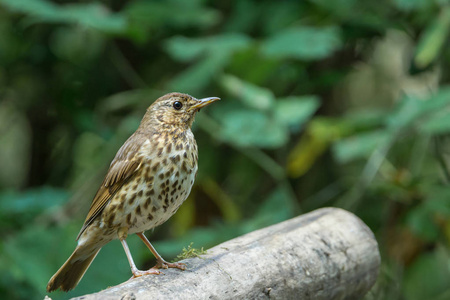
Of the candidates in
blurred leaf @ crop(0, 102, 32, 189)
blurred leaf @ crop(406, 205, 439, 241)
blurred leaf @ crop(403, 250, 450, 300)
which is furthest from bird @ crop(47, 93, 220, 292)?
blurred leaf @ crop(0, 102, 32, 189)

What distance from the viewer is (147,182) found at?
3.13 m

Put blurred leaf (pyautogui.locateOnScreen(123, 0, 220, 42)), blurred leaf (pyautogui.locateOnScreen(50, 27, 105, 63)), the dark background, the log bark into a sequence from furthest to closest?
1. blurred leaf (pyautogui.locateOnScreen(50, 27, 105, 63))
2. blurred leaf (pyautogui.locateOnScreen(123, 0, 220, 42))
3. the dark background
4. the log bark

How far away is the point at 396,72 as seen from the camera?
7434mm

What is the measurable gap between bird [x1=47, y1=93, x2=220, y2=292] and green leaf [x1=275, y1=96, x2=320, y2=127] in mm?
1460

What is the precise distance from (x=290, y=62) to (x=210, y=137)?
0.94 meters

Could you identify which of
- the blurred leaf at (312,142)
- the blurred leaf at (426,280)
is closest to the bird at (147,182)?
the blurred leaf at (312,142)

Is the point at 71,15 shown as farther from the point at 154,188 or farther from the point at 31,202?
the point at 154,188

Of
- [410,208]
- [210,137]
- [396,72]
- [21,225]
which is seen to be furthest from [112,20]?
[396,72]

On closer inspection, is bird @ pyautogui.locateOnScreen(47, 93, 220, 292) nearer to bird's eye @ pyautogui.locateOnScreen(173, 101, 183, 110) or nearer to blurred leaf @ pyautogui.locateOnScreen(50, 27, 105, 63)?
bird's eye @ pyautogui.locateOnScreen(173, 101, 183, 110)

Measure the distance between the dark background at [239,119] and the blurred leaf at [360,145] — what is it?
1 centimetres

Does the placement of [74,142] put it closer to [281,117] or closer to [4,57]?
[4,57]

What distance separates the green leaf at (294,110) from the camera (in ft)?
15.6

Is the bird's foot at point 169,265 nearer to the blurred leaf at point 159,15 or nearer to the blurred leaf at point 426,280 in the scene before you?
the blurred leaf at point 159,15

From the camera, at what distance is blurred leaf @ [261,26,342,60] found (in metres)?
4.99
